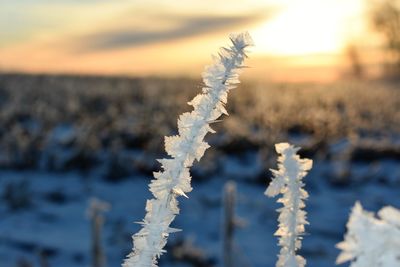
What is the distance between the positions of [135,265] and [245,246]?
4335 millimetres

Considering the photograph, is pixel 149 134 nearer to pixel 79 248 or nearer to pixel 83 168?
pixel 83 168

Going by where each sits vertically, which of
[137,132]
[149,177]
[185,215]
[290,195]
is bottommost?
[290,195]

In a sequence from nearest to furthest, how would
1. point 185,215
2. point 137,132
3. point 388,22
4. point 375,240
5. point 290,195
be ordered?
point 375,240 < point 290,195 < point 185,215 < point 137,132 < point 388,22

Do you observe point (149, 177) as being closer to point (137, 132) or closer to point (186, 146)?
point (137, 132)

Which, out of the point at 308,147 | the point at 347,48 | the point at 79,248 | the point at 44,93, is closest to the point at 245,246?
the point at 79,248

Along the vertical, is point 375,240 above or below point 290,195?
below

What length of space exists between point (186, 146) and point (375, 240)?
158mm

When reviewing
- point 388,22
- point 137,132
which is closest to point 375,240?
point 137,132

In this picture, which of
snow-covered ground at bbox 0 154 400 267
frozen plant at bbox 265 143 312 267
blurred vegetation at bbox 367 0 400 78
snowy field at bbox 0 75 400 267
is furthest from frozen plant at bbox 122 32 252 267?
blurred vegetation at bbox 367 0 400 78

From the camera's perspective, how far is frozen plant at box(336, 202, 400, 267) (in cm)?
33

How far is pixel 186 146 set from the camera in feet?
1.42

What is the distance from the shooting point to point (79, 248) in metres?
4.53

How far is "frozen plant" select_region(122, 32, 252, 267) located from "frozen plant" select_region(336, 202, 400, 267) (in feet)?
0.42

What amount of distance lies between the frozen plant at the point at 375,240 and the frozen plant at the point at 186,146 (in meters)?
0.13
